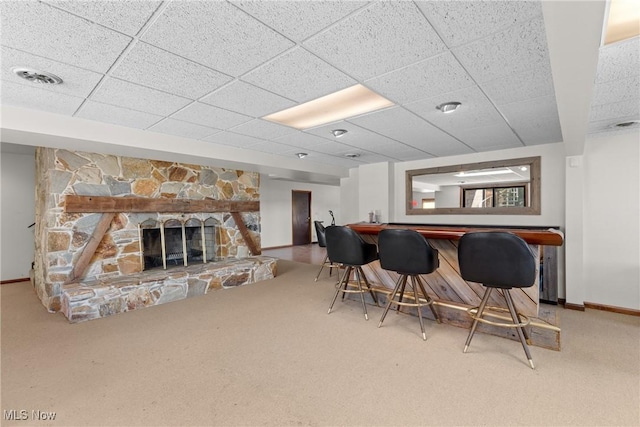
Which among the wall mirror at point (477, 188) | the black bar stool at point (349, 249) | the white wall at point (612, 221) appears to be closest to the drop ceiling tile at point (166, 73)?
the black bar stool at point (349, 249)

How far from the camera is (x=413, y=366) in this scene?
2209 millimetres

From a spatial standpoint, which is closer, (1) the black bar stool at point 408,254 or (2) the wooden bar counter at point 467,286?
(2) the wooden bar counter at point 467,286

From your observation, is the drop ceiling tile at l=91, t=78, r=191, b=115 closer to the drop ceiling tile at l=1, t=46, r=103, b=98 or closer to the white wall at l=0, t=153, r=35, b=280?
the drop ceiling tile at l=1, t=46, r=103, b=98

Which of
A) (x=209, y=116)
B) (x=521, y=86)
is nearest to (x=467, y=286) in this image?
(x=521, y=86)

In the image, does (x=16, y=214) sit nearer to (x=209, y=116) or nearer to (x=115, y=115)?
(x=115, y=115)

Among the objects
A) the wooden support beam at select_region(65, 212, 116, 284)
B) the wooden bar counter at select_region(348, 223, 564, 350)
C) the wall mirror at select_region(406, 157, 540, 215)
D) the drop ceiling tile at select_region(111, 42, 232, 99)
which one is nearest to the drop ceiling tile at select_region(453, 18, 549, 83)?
the wooden bar counter at select_region(348, 223, 564, 350)

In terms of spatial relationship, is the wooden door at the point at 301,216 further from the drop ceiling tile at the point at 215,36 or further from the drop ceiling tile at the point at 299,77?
the drop ceiling tile at the point at 215,36

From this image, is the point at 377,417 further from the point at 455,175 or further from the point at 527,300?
the point at 455,175

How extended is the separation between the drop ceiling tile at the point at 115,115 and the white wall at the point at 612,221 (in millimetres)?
5197

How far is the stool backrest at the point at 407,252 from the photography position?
2.64 meters

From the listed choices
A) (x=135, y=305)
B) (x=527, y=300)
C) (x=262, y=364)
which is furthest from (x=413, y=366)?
(x=135, y=305)

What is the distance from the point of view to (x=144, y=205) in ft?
13.8

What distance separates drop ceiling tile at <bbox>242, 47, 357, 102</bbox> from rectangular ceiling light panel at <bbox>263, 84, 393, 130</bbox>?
0.84ft

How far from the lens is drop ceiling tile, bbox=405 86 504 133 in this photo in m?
2.46
